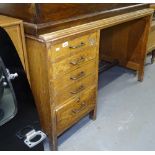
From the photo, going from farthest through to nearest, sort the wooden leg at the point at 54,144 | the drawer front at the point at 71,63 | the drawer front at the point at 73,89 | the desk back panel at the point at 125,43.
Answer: the desk back panel at the point at 125,43 → the wooden leg at the point at 54,144 → the drawer front at the point at 73,89 → the drawer front at the point at 71,63

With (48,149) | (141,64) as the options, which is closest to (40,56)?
(48,149)

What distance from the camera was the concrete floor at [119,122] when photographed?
164 centimetres

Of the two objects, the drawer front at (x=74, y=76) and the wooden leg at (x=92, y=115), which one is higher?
the drawer front at (x=74, y=76)

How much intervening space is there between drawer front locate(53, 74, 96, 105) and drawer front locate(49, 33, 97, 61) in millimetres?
235

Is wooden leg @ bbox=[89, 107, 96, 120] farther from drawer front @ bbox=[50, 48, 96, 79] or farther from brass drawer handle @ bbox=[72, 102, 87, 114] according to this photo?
drawer front @ bbox=[50, 48, 96, 79]

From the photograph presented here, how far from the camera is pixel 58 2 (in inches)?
49.8

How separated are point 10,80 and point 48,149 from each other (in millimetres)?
766

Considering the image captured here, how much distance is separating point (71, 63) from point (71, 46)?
0.37 ft

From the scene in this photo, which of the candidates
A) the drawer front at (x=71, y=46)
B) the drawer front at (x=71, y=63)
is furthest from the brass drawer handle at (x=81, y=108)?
the drawer front at (x=71, y=46)

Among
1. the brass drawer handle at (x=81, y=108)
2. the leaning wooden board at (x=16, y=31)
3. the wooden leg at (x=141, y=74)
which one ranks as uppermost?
the leaning wooden board at (x=16, y=31)

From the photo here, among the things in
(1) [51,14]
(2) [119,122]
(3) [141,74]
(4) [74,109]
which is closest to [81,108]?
(4) [74,109]

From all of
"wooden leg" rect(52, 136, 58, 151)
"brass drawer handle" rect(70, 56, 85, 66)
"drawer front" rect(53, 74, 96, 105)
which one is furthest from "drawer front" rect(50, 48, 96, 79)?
"wooden leg" rect(52, 136, 58, 151)

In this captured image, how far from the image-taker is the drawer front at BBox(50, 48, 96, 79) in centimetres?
129

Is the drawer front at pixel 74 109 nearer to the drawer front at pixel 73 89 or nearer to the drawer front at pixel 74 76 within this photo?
the drawer front at pixel 73 89
